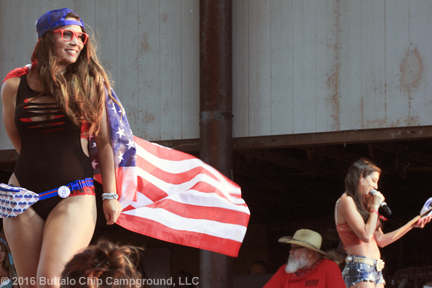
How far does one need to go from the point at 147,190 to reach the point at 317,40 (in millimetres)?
4059

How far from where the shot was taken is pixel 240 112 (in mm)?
7406

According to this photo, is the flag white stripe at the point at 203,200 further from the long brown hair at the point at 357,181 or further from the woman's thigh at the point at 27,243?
the woman's thigh at the point at 27,243

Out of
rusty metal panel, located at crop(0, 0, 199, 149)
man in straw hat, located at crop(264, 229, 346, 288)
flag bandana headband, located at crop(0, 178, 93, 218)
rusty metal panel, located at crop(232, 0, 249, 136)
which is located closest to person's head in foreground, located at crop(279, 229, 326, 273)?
man in straw hat, located at crop(264, 229, 346, 288)

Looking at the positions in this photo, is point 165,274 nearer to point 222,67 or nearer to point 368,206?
point 222,67

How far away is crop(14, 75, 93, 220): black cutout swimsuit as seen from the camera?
8.61ft

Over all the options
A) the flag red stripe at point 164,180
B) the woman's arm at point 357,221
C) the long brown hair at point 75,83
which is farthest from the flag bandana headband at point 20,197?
the woman's arm at point 357,221

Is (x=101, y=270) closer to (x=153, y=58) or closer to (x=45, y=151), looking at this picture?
(x=45, y=151)

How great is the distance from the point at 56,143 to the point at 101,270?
1113 mm

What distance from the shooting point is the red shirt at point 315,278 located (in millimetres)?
5035

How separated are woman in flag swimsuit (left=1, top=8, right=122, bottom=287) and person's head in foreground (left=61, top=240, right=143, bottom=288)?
0.80m

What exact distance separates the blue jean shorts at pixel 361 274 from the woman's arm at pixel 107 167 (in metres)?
2.69

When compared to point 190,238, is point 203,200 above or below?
above

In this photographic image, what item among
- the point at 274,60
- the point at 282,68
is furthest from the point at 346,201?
the point at 274,60

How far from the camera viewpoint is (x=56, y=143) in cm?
266
